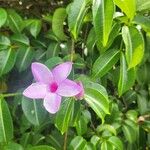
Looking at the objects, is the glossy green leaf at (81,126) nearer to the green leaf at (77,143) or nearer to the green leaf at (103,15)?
the green leaf at (77,143)

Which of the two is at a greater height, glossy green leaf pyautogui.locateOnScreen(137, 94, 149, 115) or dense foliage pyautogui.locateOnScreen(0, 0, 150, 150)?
dense foliage pyautogui.locateOnScreen(0, 0, 150, 150)

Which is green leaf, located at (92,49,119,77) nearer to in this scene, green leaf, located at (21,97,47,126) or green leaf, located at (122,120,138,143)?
green leaf, located at (21,97,47,126)

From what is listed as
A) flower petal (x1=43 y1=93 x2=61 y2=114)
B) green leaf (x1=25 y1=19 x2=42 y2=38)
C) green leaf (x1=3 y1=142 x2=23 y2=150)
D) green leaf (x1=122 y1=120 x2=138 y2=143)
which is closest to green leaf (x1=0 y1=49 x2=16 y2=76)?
green leaf (x1=25 y1=19 x2=42 y2=38)

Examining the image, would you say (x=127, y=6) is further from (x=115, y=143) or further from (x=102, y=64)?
(x=115, y=143)

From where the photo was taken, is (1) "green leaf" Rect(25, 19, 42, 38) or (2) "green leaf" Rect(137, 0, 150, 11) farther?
(1) "green leaf" Rect(25, 19, 42, 38)

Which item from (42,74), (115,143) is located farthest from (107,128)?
(42,74)

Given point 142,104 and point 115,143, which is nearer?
point 115,143
